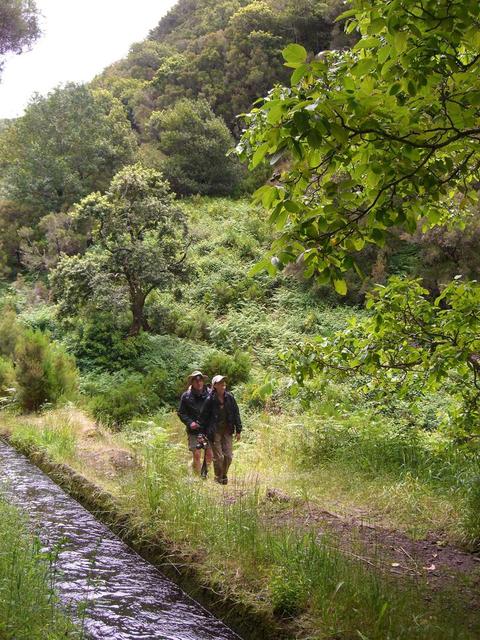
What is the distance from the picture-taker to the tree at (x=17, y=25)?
44.4 ft

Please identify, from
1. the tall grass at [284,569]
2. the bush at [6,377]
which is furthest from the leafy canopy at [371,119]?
the bush at [6,377]

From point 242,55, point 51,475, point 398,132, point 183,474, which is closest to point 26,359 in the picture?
point 51,475

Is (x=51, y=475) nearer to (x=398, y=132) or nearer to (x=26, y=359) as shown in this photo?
(x=26, y=359)

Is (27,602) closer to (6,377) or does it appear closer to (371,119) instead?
(371,119)

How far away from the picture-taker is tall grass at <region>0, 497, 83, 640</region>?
141 inches

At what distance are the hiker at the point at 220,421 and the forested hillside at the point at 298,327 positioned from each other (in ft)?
1.19

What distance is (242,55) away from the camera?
4012 centimetres

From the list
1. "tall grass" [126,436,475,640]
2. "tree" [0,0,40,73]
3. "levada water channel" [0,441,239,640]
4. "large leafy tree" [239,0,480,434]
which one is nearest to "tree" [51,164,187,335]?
"tree" [0,0,40,73]

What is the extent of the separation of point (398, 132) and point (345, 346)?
9.66 ft

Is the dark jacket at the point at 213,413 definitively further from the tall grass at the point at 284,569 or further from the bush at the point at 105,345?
the bush at the point at 105,345

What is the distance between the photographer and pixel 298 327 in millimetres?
19609

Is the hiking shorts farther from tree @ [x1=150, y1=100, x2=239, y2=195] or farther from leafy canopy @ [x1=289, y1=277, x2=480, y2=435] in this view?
tree @ [x1=150, y1=100, x2=239, y2=195]

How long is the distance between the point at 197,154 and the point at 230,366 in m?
21.7

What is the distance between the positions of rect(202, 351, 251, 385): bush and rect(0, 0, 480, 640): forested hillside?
95 millimetres
